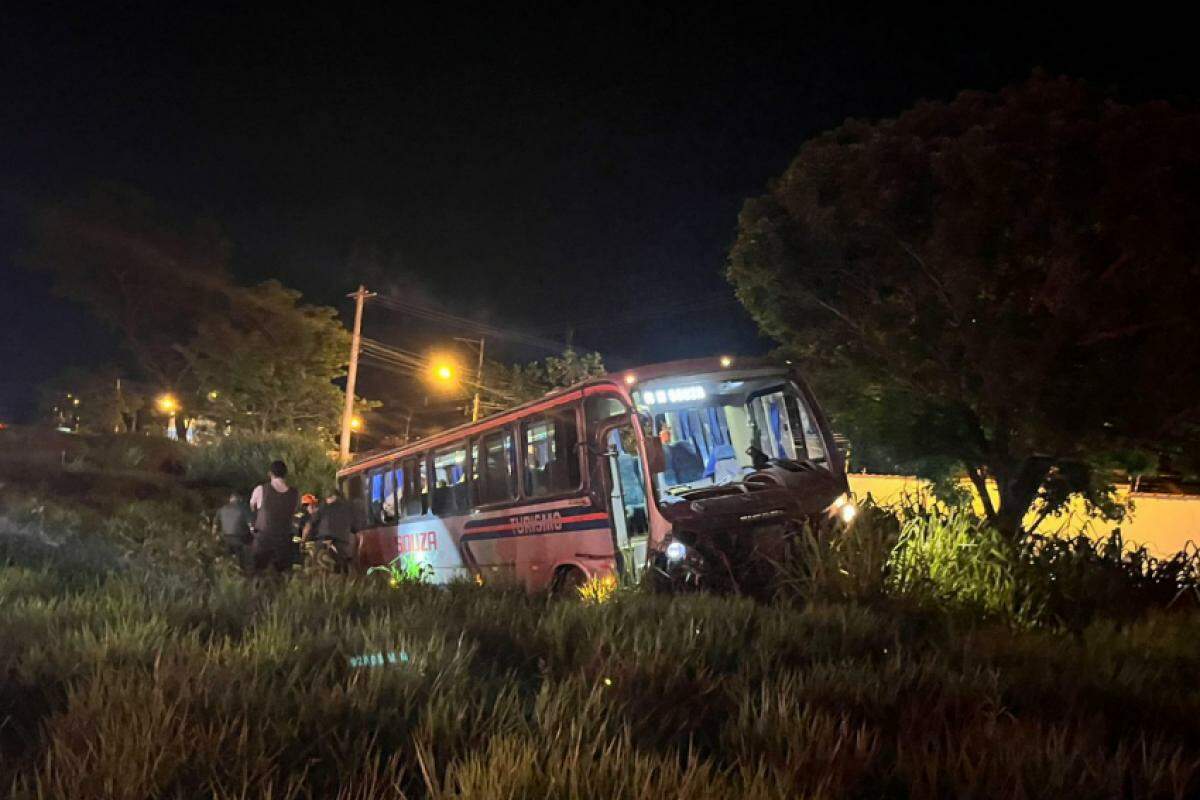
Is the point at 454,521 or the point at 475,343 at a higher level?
the point at 475,343

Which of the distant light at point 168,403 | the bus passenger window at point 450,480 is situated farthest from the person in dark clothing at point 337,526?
the distant light at point 168,403

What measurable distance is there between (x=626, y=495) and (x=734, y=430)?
60.5 inches

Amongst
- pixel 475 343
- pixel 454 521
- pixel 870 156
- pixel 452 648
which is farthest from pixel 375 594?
pixel 475 343

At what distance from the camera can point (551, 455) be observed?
10.2 meters

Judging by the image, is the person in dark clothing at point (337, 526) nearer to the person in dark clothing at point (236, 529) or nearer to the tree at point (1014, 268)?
the person in dark clothing at point (236, 529)

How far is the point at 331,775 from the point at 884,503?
813cm

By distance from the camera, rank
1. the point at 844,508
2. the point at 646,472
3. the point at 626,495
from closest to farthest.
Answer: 1. the point at 646,472
2. the point at 844,508
3. the point at 626,495

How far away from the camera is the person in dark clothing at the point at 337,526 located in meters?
13.0

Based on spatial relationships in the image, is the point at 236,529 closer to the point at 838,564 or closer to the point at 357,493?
the point at 357,493

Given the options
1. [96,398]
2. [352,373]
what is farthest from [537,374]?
[96,398]

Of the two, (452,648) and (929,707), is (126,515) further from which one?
(929,707)

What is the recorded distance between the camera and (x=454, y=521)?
12586mm

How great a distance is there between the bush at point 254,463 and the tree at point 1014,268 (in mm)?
14377

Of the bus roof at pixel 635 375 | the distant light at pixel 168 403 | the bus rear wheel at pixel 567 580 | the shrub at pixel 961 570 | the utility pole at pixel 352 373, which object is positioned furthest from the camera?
the distant light at pixel 168 403
